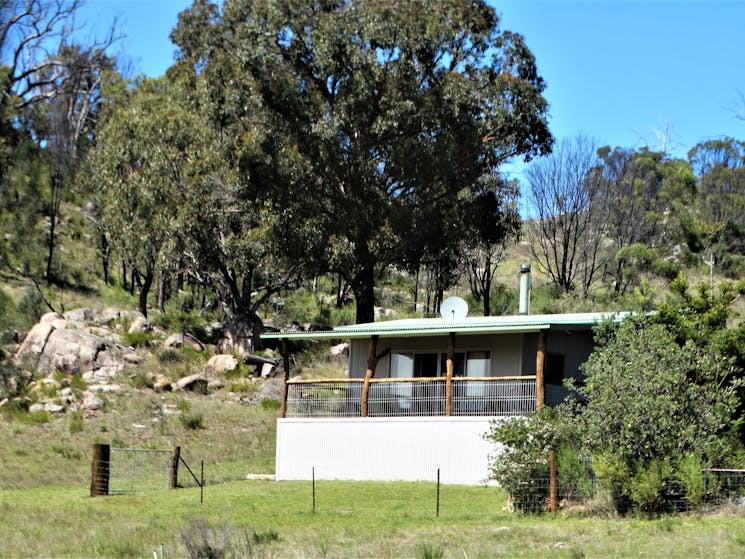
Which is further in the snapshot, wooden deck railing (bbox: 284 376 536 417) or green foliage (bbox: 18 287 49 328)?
green foliage (bbox: 18 287 49 328)

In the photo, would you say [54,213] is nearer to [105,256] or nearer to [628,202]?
[105,256]

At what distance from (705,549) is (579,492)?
5239 millimetres

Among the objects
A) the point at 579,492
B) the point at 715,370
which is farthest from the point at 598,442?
the point at 715,370

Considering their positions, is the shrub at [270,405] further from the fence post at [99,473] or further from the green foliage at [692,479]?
the green foliage at [692,479]

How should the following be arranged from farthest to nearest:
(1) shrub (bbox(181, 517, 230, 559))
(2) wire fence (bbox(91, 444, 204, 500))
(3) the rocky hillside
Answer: (3) the rocky hillside
(2) wire fence (bbox(91, 444, 204, 500))
(1) shrub (bbox(181, 517, 230, 559))

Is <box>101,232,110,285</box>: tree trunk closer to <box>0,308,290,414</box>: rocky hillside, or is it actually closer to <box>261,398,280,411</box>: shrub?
<box>0,308,290,414</box>: rocky hillside

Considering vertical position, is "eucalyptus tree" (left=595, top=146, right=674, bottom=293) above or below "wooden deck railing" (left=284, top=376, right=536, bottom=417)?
above

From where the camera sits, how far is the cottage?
25.8 m

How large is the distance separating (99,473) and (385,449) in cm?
706

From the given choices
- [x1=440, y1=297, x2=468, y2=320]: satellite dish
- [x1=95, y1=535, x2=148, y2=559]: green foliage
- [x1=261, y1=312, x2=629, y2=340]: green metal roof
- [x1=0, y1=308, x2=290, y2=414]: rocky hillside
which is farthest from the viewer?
[x1=0, y1=308, x2=290, y2=414]: rocky hillside

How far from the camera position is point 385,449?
1078 inches

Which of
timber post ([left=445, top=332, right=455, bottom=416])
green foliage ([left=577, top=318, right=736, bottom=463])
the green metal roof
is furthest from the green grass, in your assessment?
the green metal roof

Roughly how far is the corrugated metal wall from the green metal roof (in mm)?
2171

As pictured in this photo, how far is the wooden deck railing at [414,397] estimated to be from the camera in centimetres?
2559
